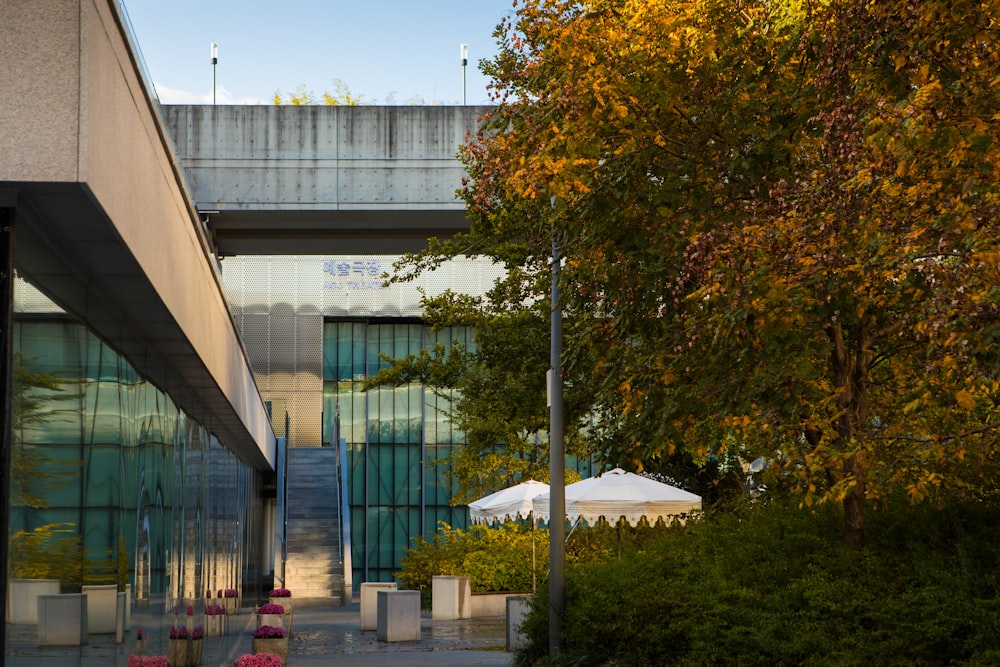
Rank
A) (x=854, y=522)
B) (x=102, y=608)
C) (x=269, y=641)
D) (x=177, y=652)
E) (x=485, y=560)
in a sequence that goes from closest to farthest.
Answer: (x=102, y=608) < (x=177, y=652) < (x=854, y=522) < (x=269, y=641) < (x=485, y=560)

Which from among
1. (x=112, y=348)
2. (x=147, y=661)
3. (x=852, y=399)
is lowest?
(x=147, y=661)

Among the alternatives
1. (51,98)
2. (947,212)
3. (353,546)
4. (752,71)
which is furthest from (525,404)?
(353,546)

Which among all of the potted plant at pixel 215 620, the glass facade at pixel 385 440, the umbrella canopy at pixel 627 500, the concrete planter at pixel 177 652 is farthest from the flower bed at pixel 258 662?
the glass facade at pixel 385 440

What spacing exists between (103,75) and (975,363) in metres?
5.68

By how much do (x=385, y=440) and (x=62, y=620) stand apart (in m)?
49.7

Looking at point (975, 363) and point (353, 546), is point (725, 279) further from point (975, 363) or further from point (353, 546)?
point (353, 546)

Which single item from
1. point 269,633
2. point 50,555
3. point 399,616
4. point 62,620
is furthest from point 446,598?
point 50,555

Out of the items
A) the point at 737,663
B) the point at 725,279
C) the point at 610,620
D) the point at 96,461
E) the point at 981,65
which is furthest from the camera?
the point at 610,620

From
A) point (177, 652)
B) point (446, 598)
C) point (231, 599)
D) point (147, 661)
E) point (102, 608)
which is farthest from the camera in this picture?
point (446, 598)

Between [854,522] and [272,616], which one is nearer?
[854,522]

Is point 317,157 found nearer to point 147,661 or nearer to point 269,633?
point 269,633

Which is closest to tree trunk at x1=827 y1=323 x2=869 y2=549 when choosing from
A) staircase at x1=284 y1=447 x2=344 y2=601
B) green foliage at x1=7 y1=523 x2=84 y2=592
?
green foliage at x1=7 y1=523 x2=84 y2=592

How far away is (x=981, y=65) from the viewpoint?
9.04m

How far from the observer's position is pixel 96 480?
6691 mm
